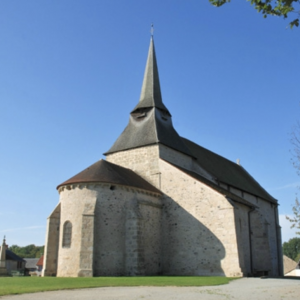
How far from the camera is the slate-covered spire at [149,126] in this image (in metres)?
27.9

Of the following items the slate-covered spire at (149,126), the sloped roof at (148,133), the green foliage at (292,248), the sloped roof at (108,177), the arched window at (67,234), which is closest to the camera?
the arched window at (67,234)

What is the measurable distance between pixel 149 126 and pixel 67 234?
1056 centimetres

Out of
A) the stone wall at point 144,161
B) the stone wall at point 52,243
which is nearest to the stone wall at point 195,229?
the stone wall at point 144,161

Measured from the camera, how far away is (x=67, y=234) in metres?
22.3

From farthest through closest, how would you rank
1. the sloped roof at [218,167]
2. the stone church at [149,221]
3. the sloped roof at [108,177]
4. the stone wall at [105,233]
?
1. the sloped roof at [218,167]
2. the sloped roof at [108,177]
3. the stone church at [149,221]
4. the stone wall at [105,233]

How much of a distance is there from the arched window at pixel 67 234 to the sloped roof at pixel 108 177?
2560mm

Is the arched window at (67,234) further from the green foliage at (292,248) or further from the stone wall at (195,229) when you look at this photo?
the green foliage at (292,248)

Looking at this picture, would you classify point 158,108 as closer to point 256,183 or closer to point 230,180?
point 230,180

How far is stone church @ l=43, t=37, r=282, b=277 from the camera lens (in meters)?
21.8

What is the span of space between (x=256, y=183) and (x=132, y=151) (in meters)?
18.8

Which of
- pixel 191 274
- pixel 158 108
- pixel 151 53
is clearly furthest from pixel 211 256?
pixel 151 53

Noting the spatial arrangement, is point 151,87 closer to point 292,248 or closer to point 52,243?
point 52,243

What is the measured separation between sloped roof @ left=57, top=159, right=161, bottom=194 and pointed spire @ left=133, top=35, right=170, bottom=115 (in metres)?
7.10

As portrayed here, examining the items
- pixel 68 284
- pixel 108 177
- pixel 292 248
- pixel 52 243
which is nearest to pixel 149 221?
pixel 108 177
